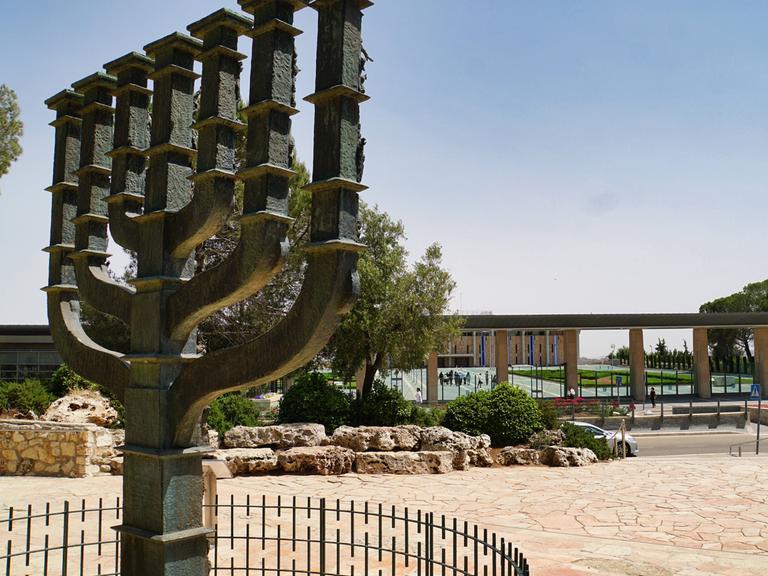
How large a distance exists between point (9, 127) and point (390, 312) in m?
12.5

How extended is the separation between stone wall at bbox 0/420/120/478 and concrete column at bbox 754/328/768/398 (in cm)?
3437

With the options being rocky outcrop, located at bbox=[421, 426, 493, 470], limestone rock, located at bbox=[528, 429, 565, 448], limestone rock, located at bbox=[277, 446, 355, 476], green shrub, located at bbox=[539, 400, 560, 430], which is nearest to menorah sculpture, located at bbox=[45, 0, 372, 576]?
limestone rock, located at bbox=[277, 446, 355, 476]

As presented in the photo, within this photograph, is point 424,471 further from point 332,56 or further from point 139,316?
point 332,56

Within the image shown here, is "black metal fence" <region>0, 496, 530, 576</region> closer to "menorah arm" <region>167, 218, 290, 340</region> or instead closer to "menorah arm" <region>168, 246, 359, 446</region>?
"menorah arm" <region>168, 246, 359, 446</region>

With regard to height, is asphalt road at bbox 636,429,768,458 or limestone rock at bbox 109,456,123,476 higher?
limestone rock at bbox 109,456,123,476

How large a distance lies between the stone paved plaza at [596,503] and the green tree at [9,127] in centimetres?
1157

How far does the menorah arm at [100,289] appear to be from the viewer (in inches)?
184

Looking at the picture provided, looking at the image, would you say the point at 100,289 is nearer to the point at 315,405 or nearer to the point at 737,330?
the point at 315,405

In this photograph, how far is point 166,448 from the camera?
13.8ft

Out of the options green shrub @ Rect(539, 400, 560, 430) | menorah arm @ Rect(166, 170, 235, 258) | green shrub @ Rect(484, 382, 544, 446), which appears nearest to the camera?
menorah arm @ Rect(166, 170, 235, 258)

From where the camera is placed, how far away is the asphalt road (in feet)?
72.2

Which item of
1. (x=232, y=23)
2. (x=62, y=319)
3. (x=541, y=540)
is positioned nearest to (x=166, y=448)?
(x=62, y=319)

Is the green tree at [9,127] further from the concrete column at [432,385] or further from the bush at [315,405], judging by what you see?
the concrete column at [432,385]

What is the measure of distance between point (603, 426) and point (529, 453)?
14.5 meters
